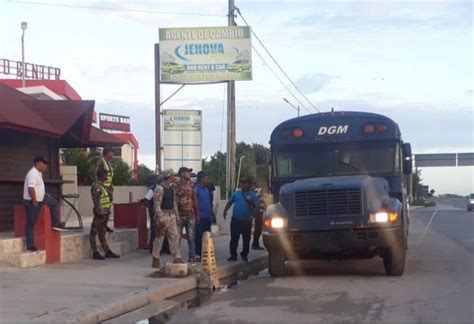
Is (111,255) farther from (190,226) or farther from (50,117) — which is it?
(50,117)

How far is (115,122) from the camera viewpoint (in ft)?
230

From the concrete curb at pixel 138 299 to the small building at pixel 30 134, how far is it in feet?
15.2

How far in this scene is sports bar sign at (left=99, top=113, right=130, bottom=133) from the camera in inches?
2699

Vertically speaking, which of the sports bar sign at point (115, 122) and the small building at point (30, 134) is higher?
the sports bar sign at point (115, 122)

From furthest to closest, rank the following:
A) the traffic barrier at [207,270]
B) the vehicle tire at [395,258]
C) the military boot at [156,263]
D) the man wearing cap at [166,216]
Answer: the military boot at [156,263] → the man wearing cap at [166,216] → the vehicle tire at [395,258] → the traffic barrier at [207,270]

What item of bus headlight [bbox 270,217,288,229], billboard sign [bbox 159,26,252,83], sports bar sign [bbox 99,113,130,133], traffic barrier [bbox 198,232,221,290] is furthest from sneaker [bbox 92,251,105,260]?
sports bar sign [bbox 99,113,130,133]

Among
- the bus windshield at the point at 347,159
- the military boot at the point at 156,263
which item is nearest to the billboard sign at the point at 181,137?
the bus windshield at the point at 347,159

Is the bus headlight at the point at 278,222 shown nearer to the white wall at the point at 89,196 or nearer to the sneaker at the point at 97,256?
the sneaker at the point at 97,256

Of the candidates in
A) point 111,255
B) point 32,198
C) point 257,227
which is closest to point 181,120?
point 257,227

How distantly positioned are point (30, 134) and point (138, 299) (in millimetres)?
8010

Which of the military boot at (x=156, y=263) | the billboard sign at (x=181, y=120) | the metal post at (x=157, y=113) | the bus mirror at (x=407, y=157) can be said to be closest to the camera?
the military boot at (x=156, y=263)

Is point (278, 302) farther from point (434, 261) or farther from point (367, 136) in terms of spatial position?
point (434, 261)

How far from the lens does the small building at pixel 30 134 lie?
1586 cm

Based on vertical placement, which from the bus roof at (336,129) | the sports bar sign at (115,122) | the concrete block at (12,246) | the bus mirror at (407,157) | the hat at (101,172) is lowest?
the concrete block at (12,246)
